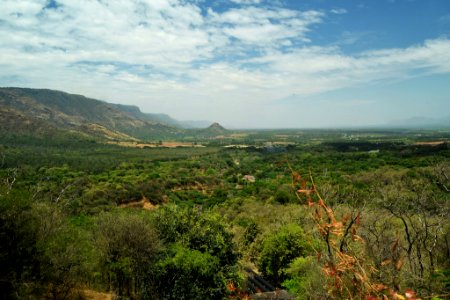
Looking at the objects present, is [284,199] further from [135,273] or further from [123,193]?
[135,273]

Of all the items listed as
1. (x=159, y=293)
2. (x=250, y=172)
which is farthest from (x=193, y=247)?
(x=250, y=172)

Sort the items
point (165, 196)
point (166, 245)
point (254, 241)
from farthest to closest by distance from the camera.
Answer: point (165, 196), point (254, 241), point (166, 245)

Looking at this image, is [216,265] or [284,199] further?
[284,199]

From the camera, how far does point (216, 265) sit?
640 inches

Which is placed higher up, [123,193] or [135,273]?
[135,273]

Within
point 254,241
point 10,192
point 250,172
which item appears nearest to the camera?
point 10,192

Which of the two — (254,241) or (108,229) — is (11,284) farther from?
(254,241)

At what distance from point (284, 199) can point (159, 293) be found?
36.7 metres

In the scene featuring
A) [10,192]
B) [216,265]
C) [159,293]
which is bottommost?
[159,293]

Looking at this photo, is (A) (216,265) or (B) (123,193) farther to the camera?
(B) (123,193)

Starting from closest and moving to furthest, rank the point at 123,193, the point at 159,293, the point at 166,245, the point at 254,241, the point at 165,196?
the point at 159,293
the point at 166,245
the point at 254,241
the point at 123,193
the point at 165,196

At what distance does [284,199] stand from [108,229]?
37057mm

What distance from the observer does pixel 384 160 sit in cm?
8012

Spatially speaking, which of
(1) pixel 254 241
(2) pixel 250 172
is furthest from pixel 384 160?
(1) pixel 254 241
